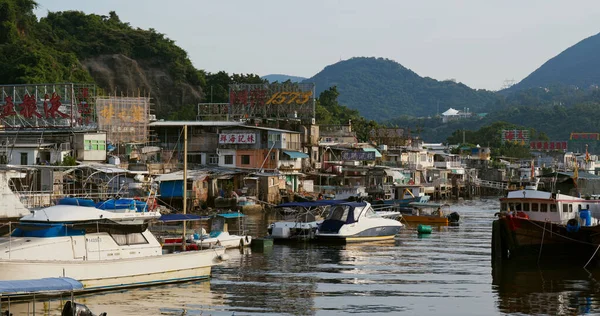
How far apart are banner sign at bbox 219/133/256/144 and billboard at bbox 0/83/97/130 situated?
42.0ft

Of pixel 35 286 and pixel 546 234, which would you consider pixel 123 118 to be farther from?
pixel 35 286

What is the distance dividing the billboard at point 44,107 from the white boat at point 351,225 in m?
29.1

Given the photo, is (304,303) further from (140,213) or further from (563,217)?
(563,217)

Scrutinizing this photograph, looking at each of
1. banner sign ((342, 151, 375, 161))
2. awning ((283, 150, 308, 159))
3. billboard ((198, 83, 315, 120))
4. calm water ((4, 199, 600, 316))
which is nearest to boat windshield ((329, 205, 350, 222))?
calm water ((4, 199, 600, 316))

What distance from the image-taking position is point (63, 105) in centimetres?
6856

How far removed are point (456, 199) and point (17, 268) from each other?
291 ft

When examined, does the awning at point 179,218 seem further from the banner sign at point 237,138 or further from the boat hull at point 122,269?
the banner sign at point 237,138

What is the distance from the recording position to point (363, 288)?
32.1m

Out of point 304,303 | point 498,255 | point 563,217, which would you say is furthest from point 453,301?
point 563,217

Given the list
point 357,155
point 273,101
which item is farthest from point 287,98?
point 357,155

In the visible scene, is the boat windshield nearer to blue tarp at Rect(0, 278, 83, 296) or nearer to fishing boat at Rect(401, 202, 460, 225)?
fishing boat at Rect(401, 202, 460, 225)

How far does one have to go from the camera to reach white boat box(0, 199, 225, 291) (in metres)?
27.2

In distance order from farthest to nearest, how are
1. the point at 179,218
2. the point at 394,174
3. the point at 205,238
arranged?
the point at 394,174 → the point at 205,238 → the point at 179,218

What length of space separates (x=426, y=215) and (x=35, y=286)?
4581 cm
